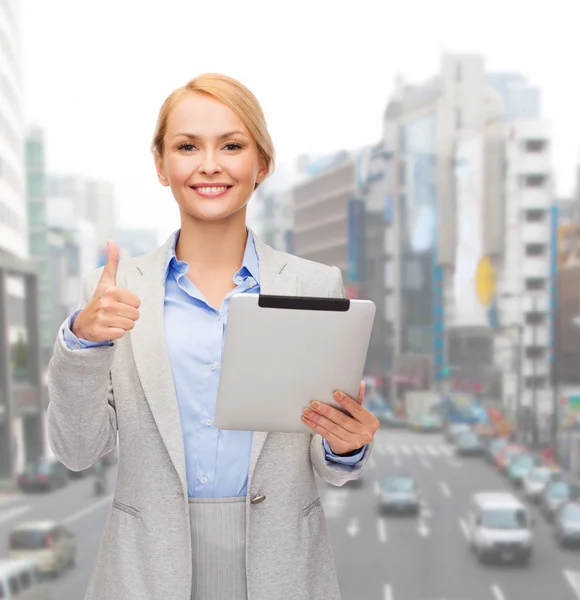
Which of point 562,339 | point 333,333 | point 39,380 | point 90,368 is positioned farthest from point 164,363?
point 562,339

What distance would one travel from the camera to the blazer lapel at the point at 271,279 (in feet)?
3.56

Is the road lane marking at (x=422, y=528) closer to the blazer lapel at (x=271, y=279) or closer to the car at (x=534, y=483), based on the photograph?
the car at (x=534, y=483)

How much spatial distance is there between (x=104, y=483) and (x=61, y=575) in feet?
1.50

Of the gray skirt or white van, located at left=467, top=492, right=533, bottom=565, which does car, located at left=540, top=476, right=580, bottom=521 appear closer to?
white van, located at left=467, top=492, right=533, bottom=565

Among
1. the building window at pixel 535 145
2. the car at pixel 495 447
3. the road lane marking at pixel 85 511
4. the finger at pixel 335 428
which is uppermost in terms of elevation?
the building window at pixel 535 145

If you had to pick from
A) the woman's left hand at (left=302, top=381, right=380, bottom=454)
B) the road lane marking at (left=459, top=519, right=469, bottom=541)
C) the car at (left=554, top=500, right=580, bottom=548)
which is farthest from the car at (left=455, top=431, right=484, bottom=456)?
the woman's left hand at (left=302, top=381, right=380, bottom=454)

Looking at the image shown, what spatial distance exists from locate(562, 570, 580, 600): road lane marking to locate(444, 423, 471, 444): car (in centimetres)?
81

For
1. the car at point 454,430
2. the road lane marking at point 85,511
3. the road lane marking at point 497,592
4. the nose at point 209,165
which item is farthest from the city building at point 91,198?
the nose at point 209,165

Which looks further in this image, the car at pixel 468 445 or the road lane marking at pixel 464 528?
the car at pixel 468 445

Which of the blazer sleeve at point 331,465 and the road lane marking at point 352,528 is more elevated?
the blazer sleeve at point 331,465

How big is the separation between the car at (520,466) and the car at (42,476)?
2.19 m

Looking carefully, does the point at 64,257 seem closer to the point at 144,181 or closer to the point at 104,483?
the point at 144,181

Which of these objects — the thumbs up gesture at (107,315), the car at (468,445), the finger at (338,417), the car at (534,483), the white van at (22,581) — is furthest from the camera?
the car at (468,445)

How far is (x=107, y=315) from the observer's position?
0.94 m
